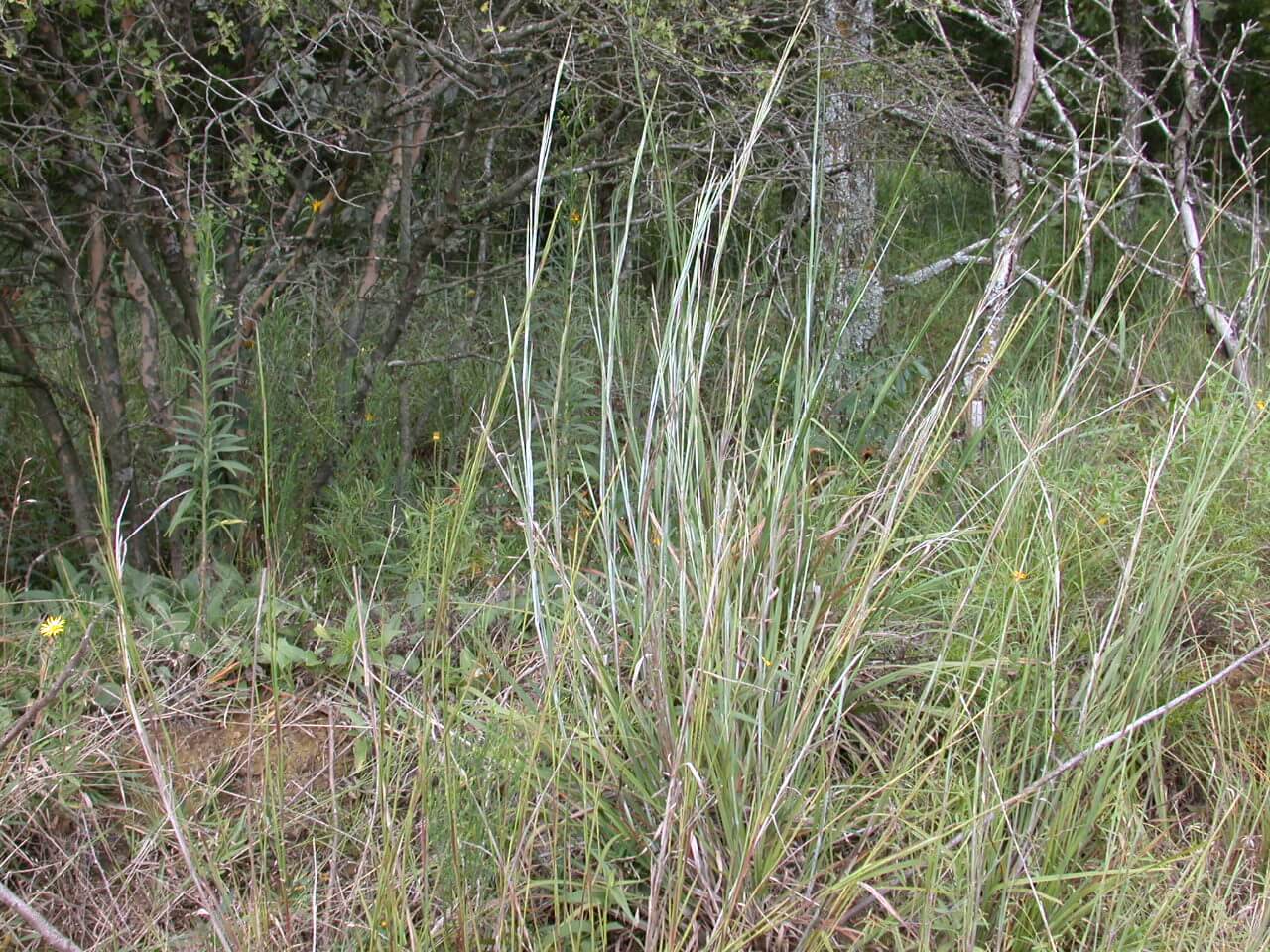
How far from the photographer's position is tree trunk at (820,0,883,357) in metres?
3.40

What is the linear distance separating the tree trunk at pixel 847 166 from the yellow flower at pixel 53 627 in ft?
6.63

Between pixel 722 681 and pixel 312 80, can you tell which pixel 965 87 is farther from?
pixel 722 681

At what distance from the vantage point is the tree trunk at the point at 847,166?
3400 millimetres

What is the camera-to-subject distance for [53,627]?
2326mm

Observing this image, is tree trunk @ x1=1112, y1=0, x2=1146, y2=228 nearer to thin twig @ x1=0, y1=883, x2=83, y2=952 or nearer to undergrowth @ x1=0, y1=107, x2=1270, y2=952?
undergrowth @ x1=0, y1=107, x2=1270, y2=952

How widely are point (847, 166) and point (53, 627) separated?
2.34 metres

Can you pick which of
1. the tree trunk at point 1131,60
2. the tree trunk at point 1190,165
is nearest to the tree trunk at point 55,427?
the tree trunk at point 1190,165

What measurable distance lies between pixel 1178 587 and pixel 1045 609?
0.32 m

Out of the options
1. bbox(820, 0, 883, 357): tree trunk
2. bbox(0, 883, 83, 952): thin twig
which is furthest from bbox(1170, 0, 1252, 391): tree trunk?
bbox(0, 883, 83, 952): thin twig

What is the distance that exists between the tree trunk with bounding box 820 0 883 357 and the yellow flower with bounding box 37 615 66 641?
202cm

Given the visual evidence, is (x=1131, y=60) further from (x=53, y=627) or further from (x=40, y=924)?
(x=40, y=924)

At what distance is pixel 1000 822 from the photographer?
1.85m

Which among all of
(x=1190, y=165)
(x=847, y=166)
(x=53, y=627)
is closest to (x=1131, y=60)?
(x=1190, y=165)

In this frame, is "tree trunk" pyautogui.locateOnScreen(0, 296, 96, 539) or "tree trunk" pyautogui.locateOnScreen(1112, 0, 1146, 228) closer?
"tree trunk" pyautogui.locateOnScreen(0, 296, 96, 539)
